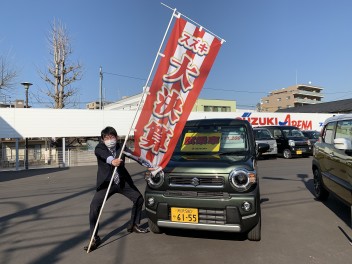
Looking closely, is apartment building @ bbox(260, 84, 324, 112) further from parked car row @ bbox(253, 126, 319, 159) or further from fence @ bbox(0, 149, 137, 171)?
fence @ bbox(0, 149, 137, 171)

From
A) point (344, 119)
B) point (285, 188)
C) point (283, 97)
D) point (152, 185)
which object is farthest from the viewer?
point (283, 97)

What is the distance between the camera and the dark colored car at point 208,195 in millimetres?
3893

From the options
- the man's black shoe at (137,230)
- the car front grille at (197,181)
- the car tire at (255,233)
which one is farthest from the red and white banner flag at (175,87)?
the car tire at (255,233)

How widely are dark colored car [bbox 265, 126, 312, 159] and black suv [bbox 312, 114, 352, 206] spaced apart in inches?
409

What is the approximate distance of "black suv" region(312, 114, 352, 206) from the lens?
4695 mm

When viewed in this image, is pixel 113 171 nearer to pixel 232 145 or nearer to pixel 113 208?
pixel 232 145

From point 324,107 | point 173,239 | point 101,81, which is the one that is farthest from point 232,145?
point 324,107

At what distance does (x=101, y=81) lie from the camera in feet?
106

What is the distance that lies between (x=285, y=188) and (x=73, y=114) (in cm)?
1266

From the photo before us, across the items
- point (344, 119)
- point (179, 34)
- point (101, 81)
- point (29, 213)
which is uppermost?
point (101, 81)

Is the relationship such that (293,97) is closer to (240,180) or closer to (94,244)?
(240,180)

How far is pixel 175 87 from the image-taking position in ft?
14.7

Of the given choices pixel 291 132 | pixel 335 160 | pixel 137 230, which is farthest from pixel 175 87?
pixel 291 132

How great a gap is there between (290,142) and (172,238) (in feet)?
46.3
